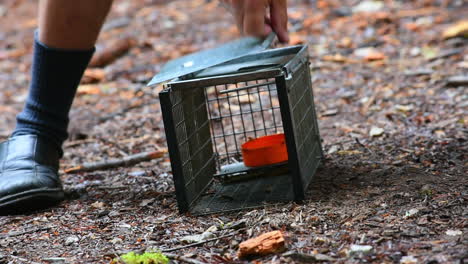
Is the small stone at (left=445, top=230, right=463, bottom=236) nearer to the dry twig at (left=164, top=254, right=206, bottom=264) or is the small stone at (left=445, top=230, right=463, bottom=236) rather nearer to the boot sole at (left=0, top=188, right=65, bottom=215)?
the dry twig at (left=164, top=254, right=206, bottom=264)

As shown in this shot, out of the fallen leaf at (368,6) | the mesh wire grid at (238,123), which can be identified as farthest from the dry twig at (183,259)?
the fallen leaf at (368,6)

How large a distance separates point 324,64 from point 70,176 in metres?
1.87

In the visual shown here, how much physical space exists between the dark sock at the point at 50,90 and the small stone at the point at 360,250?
1.18 m

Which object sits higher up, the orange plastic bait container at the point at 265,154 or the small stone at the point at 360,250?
the orange plastic bait container at the point at 265,154

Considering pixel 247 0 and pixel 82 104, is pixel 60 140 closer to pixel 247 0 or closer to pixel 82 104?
pixel 247 0

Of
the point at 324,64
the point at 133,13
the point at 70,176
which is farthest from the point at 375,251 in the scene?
the point at 133,13

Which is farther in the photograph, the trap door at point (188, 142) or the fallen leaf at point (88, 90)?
the fallen leaf at point (88, 90)

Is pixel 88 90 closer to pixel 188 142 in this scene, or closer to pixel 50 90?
pixel 50 90

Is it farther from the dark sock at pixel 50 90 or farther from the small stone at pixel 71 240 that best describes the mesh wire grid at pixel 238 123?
the small stone at pixel 71 240

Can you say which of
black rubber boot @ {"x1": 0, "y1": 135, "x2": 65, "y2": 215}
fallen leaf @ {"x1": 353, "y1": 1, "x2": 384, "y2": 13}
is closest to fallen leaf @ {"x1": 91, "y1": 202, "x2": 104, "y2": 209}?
black rubber boot @ {"x1": 0, "y1": 135, "x2": 65, "y2": 215}

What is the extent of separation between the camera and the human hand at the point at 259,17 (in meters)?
1.95

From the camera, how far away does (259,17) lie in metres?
1.97

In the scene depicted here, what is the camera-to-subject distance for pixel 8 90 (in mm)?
4273

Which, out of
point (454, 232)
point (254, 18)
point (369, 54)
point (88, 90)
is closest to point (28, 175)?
point (254, 18)
